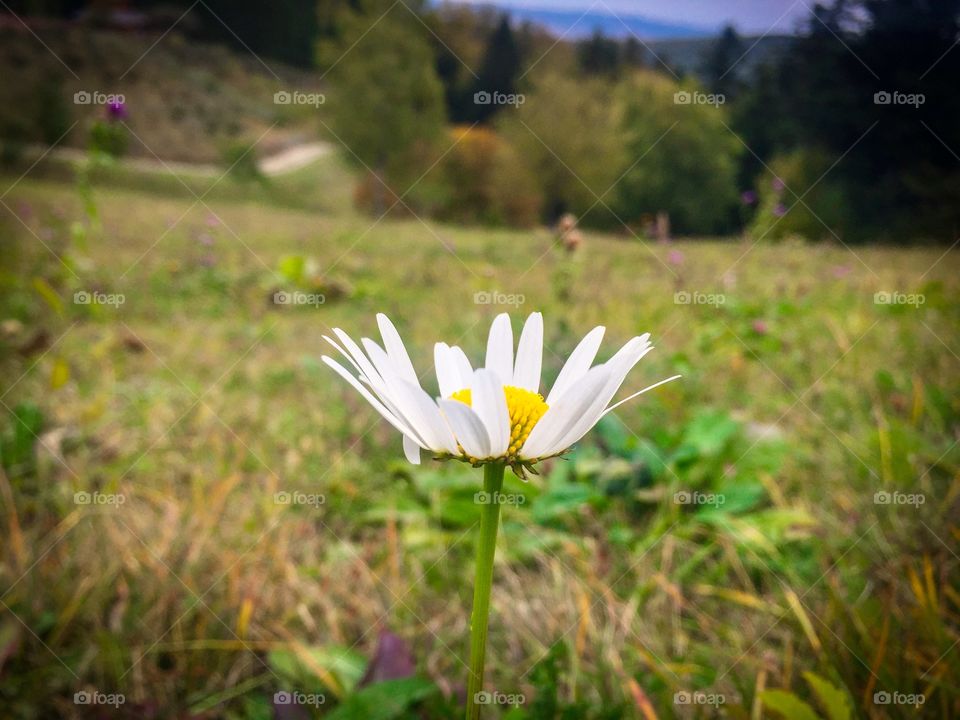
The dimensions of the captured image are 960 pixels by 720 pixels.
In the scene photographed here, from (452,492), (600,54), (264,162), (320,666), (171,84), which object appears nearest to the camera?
(320,666)

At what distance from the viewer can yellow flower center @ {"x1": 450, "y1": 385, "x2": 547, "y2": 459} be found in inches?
17.8

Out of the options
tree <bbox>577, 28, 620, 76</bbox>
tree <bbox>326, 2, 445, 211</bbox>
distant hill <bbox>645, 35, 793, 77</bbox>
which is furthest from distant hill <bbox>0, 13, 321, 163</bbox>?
distant hill <bbox>645, 35, 793, 77</bbox>

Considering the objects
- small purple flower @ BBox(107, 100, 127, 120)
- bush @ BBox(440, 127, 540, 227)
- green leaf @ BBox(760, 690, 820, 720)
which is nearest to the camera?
green leaf @ BBox(760, 690, 820, 720)

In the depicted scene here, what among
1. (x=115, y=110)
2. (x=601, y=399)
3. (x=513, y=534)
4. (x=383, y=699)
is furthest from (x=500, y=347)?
(x=115, y=110)

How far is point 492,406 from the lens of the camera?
0.41 metres

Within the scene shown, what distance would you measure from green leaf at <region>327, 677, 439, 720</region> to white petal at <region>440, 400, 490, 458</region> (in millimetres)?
497

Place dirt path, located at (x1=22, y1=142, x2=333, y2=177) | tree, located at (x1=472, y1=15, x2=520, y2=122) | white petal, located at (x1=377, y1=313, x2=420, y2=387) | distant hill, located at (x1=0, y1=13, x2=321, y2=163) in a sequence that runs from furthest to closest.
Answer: dirt path, located at (x1=22, y1=142, x2=333, y2=177)
distant hill, located at (x1=0, y1=13, x2=321, y2=163)
tree, located at (x1=472, y1=15, x2=520, y2=122)
white petal, located at (x1=377, y1=313, x2=420, y2=387)

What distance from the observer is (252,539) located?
1.39 metres

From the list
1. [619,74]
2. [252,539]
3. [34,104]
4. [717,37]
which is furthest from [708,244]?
[34,104]

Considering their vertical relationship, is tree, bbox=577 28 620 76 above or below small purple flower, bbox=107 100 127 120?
above

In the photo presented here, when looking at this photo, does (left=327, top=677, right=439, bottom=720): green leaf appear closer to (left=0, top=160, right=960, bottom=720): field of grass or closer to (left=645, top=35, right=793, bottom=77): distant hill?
(left=0, top=160, right=960, bottom=720): field of grass

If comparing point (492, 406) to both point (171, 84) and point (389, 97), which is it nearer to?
point (389, 97)

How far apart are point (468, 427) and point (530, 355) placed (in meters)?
0.20

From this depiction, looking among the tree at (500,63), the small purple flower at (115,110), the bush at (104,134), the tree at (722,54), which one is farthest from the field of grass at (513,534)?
the tree at (722,54)
